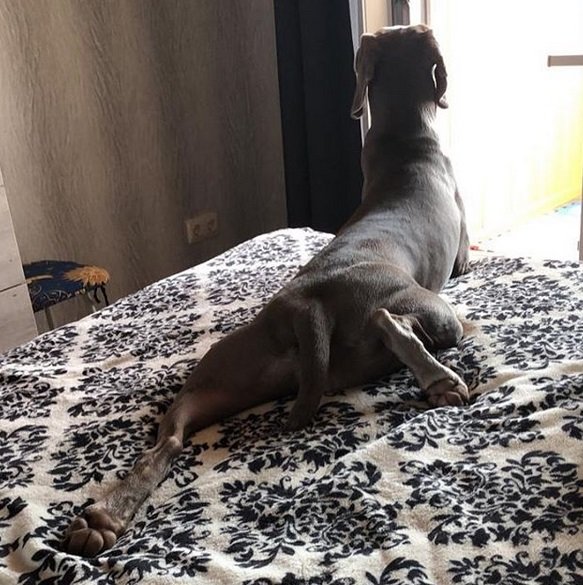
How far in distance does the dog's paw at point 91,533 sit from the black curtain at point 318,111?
6.81 ft

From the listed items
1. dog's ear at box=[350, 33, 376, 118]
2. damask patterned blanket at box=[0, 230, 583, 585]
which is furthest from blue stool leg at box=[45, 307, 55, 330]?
dog's ear at box=[350, 33, 376, 118]

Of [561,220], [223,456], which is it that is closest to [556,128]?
[561,220]

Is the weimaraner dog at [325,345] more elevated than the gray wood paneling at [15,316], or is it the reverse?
the weimaraner dog at [325,345]

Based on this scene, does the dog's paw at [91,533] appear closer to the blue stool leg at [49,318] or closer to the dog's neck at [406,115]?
the dog's neck at [406,115]

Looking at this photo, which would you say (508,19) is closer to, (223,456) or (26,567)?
(223,456)

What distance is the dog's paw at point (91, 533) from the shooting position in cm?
99

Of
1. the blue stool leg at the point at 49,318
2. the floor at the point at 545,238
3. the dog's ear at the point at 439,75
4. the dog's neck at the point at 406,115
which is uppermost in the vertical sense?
the dog's ear at the point at 439,75

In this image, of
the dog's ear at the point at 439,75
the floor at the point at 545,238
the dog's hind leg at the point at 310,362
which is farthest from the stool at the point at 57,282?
the floor at the point at 545,238

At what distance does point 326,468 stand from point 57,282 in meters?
1.56

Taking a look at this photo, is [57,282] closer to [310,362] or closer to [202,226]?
[202,226]

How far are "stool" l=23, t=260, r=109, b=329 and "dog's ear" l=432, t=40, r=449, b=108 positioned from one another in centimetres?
117

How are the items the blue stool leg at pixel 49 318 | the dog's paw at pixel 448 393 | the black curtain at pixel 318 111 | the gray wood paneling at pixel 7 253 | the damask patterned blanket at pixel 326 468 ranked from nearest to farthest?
the damask patterned blanket at pixel 326 468 < the dog's paw at pixel 448 393 < the gray wood paneling at pixel 7 253 < the blue stool leg at pixel 49 318 < the black curtain at pixel 318 111

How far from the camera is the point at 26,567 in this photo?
0.96 meters

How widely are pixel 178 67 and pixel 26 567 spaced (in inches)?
97.0
